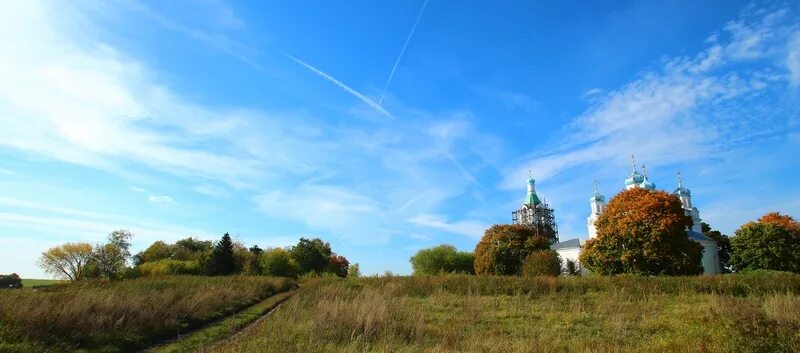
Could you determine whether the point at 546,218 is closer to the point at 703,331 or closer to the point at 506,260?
the point at 506,260

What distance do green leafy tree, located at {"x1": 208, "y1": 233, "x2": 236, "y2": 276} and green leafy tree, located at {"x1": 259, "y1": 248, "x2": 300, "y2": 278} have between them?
3.32 meters

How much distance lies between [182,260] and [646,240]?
176 ft

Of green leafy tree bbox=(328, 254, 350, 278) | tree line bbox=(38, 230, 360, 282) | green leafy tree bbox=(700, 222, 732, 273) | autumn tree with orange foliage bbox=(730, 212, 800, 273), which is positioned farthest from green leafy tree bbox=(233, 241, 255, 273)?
green leafy tree bbox=(700, 222, 732, 273)

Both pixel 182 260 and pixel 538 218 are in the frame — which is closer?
pixel 182 260

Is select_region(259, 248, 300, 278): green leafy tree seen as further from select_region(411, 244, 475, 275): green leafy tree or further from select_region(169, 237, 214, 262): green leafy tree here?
select_region(411, 244, 475, 275): green leafy tree

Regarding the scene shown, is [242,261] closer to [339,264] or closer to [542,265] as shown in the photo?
[339,264]

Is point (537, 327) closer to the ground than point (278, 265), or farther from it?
closer to the ground

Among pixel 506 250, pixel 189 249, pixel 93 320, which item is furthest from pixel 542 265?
pixel 189 249

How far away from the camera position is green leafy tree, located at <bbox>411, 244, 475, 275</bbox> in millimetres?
63781

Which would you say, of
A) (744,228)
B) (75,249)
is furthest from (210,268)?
(744,228)

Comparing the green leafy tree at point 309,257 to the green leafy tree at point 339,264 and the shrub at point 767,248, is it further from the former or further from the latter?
the shrub at point 767,248

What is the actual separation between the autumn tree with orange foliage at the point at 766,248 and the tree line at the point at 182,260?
139 ft

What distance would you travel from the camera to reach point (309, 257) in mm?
63031

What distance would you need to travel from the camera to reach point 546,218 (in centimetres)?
9462
